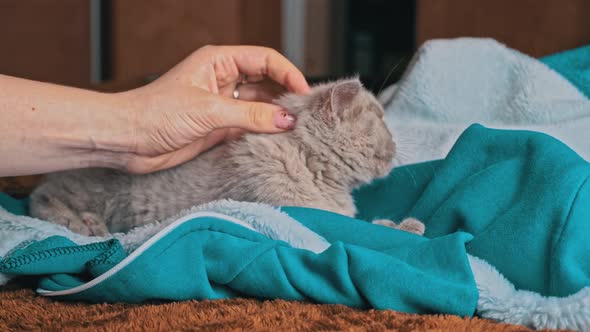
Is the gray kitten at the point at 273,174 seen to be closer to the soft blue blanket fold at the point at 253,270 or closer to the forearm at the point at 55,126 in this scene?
the forearm at the point at 55,126

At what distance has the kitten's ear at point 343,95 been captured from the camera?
141cm

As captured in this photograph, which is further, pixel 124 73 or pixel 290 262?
pixel 124 73

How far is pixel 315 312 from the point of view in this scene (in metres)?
0.90

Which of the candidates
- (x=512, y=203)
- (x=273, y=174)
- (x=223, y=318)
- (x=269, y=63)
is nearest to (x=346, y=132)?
(x=273, y=174)

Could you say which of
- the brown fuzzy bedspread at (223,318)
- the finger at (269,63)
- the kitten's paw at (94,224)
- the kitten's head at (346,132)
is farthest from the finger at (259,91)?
the brown fuzzy bedspread at (223,318)

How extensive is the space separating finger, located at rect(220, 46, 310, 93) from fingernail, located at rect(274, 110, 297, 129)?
15cm

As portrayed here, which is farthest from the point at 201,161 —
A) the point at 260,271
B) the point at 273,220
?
the point at 260,271

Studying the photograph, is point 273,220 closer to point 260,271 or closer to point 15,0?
point 260,271

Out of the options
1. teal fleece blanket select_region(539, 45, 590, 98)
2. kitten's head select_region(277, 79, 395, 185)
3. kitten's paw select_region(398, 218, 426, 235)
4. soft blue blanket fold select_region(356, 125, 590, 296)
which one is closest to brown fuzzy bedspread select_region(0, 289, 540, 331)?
soft blue blanket fold select_region(356, 125, 590, 296)

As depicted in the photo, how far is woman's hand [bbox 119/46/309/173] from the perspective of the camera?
4.43 feet

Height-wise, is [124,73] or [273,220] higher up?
[273,220]

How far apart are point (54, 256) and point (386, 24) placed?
3.38 metres

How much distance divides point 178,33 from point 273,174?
291 centimetres

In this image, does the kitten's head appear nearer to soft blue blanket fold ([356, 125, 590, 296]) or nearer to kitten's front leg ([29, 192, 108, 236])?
soft blue blanket fold ([356, 125, 590, 296])
